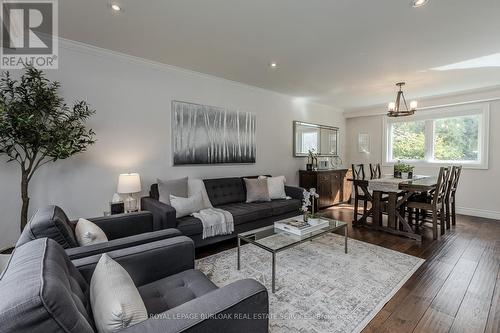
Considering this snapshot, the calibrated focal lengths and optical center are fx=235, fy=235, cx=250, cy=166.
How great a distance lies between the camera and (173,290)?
1408 millimetres

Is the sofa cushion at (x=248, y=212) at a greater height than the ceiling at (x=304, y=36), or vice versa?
the ceiling at (x=304, y=36)

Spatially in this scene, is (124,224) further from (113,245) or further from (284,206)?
(284,206)

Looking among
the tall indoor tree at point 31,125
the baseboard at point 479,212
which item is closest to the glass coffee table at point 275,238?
the tall indoor tree at point 31,125

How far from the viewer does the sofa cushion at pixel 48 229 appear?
54.3 inches

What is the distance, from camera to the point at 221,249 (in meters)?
3.05

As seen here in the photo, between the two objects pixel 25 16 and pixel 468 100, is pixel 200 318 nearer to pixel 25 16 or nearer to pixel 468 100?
pixel 25 16

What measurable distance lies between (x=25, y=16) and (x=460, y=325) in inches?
180

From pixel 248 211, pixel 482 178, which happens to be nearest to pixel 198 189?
pixel 248 211

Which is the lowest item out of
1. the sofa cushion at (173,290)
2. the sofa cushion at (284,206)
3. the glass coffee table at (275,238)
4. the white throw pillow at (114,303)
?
the glass coffee table at (275,238)

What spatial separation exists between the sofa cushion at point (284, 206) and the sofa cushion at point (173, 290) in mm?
2136

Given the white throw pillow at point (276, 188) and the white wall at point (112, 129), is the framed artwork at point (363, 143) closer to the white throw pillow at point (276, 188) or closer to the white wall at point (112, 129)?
the white throw pillow at point (276, 188)

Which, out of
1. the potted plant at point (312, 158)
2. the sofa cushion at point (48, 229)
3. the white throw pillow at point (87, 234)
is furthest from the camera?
the potted plant at point (312, 158)

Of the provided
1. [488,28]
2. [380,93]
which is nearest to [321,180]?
[380,93]

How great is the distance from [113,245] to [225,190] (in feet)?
7.57
